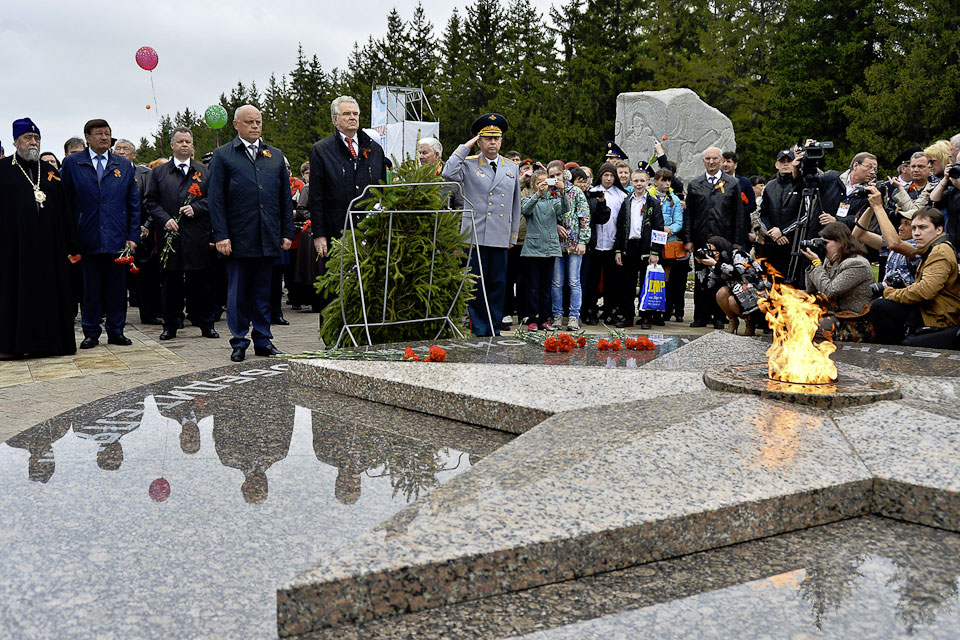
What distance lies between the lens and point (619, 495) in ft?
10.1

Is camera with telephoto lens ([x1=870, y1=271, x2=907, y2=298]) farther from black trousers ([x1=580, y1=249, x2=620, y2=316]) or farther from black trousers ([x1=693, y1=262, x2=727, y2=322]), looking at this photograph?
black trousers ([x1=580, y1=249, x2=620, y2=316])

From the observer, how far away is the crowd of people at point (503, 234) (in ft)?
24.7

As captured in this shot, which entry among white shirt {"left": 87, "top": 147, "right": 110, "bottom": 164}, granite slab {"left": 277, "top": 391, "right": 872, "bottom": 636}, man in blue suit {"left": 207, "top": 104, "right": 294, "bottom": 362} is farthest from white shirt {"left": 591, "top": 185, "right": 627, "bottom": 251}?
granite slab {"left": 277, "top": 391, "right": 872, "bottom": 636}

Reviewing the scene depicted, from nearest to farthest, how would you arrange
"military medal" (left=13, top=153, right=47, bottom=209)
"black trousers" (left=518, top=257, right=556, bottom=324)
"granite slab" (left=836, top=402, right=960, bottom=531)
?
"granite slab" (left=836, top=402, right=960, bottom=531), "military medal" (left=13, top=153, right=47, bottom=209), "black trousers" (left=518, top=257, right=556, bottom=324)

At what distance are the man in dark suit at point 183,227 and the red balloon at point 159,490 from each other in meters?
5.94

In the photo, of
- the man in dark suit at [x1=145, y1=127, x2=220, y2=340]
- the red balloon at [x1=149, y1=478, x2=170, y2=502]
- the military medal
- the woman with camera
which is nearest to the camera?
the red balloon at [x1=149, y1=478, x2=170, y2=502]

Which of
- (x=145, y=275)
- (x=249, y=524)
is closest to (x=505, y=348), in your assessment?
(x=249, y=524)

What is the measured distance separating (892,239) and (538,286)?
4.02 meters

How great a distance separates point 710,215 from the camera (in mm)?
10508

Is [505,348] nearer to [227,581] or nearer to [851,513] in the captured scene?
[851,513]

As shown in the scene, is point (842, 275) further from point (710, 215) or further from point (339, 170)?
point (339, 170)

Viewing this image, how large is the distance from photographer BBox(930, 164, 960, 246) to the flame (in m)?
3.53

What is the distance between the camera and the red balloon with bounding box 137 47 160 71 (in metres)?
18.3

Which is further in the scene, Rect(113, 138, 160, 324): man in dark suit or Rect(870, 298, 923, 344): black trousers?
Rect(113, 138, 160, 324): man in dark suit
